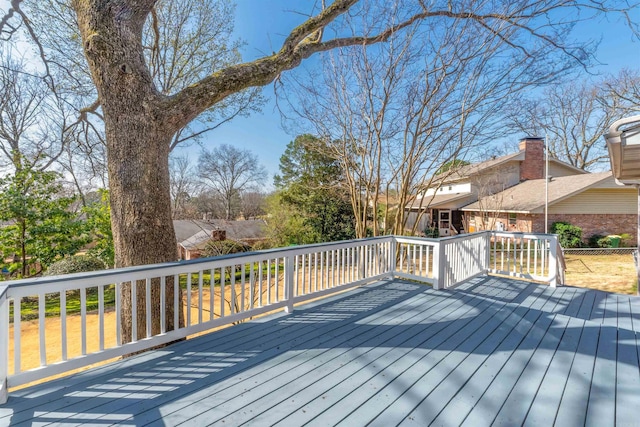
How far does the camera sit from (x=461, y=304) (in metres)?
3.97

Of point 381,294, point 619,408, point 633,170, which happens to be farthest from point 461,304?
point 633,170

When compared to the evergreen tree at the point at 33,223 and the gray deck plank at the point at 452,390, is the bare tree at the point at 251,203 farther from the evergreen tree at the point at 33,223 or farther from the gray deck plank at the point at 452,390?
the gray deck plank at the point at 452,390

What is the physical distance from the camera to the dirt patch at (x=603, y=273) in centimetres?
720

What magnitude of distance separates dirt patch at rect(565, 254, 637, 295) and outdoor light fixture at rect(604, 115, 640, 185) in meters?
4.20

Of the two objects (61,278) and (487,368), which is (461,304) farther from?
(61,278)

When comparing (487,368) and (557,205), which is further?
(557,205)

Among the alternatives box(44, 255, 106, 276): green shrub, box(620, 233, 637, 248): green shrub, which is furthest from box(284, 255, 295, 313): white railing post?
box(620, 233, 637, 248): green shrub

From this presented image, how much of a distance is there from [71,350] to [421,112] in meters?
8.71

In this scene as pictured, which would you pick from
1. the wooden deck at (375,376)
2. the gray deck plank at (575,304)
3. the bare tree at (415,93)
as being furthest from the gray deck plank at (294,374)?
the bare tree at (415,93)

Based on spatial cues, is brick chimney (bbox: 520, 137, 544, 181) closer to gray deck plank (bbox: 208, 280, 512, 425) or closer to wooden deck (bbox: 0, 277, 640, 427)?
wooden deck (bbox: 0, 277, 640, 427)

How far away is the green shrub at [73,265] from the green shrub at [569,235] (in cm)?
1713

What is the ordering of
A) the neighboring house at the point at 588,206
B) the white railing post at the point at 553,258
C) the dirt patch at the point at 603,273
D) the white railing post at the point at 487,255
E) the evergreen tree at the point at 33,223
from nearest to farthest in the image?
the white railing post at the point at 553,258 → the white railing post at the point at 487,255 → the dirt patch at the point at 603,273 → the evergreen tree at the point at 33,223 → the neighboring house at the point at 588,206

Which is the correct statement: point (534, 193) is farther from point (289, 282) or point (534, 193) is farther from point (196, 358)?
point (196, 358)

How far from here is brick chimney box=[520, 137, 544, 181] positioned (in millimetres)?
16906
